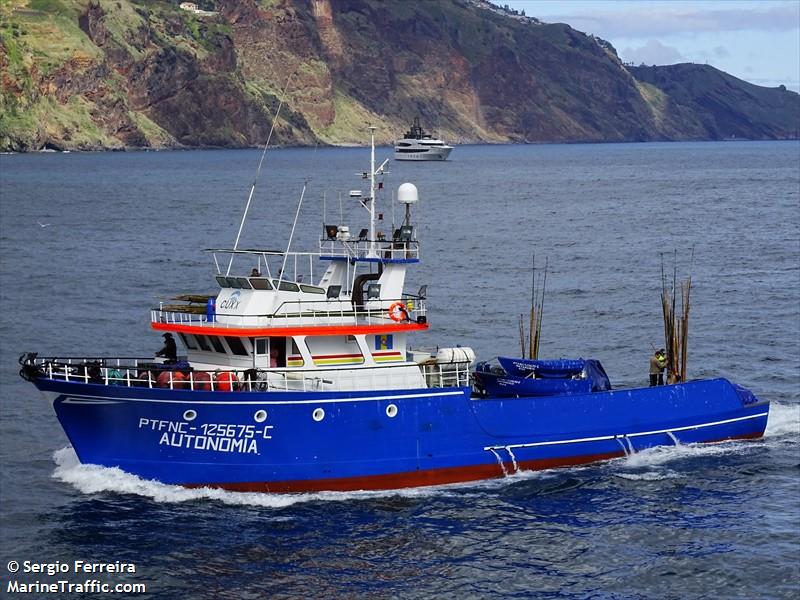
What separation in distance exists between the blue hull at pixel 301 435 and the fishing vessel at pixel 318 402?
1.3 inches

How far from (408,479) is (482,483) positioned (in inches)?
Answer: 81.0

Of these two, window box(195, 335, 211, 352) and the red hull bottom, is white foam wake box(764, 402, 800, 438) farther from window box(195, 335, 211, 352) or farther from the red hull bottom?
window box(195, 335, 211, 352)

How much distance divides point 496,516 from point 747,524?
19.4ft

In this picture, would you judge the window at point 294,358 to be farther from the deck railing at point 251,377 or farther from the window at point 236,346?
the window at point 236,346

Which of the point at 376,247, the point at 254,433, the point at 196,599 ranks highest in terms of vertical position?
the point at 376,247

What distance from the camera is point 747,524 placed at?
30.5 metres

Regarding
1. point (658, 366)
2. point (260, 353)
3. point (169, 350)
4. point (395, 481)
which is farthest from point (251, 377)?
point (658, 366)

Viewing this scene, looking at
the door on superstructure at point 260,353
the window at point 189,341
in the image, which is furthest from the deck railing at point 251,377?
the window at point 189,341

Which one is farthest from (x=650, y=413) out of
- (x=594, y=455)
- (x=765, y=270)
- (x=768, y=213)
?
(x=768, y=213)

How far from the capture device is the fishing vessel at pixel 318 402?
102ft

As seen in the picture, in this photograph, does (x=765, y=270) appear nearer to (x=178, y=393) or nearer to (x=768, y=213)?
→ (x=768, y=213)

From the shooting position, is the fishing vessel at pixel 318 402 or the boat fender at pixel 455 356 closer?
the fishing vessel at pixel 318 402

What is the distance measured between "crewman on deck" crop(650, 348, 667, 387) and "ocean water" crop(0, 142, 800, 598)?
2.44m

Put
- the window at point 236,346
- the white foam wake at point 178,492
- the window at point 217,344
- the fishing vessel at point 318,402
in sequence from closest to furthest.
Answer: the white foam wake at point 178,492
the fishing vessel at point 318,402
the window at point 236,346
the window at point 217,344
